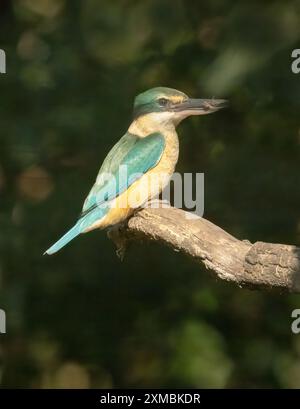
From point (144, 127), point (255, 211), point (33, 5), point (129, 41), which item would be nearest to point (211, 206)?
point (255, 211)

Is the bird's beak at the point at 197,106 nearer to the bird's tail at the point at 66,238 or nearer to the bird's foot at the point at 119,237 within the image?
the bird's foot at the point at 119,237

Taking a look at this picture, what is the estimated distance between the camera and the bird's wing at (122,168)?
13.3 feet

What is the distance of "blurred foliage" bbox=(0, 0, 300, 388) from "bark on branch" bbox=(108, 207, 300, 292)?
3.20 feet

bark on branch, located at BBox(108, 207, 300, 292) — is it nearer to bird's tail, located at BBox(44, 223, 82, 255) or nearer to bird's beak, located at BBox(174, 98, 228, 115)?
bird's tail, located at BBox(44, 223, 82, 255)

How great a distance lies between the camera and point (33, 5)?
15.7 ft

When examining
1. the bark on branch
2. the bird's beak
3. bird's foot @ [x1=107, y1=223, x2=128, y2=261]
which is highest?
the bird's beak

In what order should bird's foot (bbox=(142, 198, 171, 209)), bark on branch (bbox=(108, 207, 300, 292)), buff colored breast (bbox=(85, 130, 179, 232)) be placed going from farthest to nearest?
buff colored breast (bbox=(85, 130, 179, 232)), bird's foot (bbox=(142, 198, 171, 209)), bark on branch (bbox=(108, 207, 300, 292))

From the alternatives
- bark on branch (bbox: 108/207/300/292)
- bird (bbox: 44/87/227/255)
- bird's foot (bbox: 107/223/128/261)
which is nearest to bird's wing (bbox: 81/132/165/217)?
bird (bbox: 44/87/227/255)

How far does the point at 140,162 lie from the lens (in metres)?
4.10

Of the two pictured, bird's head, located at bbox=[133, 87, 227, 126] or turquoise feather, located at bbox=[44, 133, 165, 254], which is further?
bird's head, located at bbox=[133, 87, 227, 126]

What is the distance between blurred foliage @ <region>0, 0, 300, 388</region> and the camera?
15.0 ft

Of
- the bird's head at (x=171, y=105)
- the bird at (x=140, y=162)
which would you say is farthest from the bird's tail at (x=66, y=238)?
the bird's head at (x=171, y=105)

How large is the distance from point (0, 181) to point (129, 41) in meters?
0.84

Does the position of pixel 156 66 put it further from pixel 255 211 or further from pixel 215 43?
pixel 255 211
